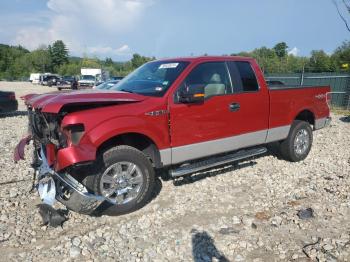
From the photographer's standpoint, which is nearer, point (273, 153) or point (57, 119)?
point (57, 119)

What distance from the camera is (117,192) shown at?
433cm

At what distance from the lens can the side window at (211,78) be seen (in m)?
4.97

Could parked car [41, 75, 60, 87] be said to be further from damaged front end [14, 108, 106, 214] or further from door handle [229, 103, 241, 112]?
damaged front end [14, 108, 106, 214]

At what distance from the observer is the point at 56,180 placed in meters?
4.03

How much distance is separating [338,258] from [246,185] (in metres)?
2.13

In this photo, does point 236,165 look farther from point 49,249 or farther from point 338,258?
point 49,249

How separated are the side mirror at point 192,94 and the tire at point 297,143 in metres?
2.72

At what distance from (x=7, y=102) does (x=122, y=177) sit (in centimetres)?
1051

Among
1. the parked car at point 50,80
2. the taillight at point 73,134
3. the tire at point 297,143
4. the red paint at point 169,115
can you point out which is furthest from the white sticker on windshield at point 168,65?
the parked car at point 50,80

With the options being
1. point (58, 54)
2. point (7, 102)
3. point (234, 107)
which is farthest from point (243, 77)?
point (58, 54)

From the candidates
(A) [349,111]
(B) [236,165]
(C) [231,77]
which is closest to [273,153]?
(B) [236,165]

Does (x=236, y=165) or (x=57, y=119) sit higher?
(x=57, y=119)

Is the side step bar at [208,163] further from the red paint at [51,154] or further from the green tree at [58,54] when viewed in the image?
the green tree at [58,54]

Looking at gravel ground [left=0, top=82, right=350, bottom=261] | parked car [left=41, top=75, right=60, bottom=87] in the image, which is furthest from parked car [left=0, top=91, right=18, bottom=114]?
parked car [left=41, top=75, right=60, bottom=87]
